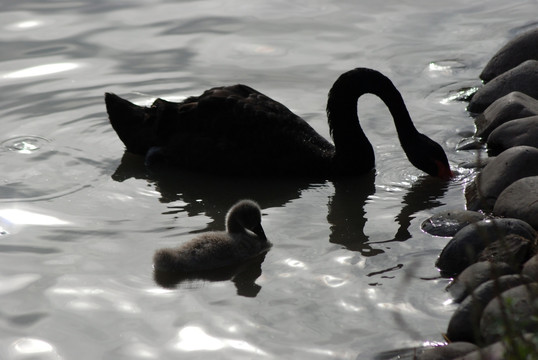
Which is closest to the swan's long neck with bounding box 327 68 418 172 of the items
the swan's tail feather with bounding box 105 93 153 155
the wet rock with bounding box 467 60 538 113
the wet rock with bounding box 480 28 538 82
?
the wet rock with bounding box 467 60 538 113

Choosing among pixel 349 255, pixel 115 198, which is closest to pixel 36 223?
pixel 115 198

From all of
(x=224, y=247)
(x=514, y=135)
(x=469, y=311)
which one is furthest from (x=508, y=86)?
(x=469, y=311)

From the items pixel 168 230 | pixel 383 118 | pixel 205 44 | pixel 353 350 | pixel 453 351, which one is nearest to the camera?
pixel 453 351

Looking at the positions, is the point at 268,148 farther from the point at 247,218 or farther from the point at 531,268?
the point at 531,268

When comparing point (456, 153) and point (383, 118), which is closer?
point (456, 153)

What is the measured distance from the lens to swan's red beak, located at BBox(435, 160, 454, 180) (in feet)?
27.1

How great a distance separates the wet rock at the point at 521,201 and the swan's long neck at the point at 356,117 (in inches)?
59.1

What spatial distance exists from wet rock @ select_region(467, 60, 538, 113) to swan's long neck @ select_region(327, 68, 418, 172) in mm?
1229

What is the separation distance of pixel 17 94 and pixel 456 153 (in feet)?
14.8

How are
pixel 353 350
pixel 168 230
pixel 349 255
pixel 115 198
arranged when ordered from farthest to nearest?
pixel 115 198 → pixel 168 230 → pixel 349 255 → pixel 353 350

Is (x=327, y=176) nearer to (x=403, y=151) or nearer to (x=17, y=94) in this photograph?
(x=403, y=151)

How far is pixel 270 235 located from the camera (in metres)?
7.38

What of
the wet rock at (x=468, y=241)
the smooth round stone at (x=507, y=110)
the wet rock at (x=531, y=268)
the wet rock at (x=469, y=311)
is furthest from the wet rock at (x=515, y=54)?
the wet rock at (x=469, y=311)

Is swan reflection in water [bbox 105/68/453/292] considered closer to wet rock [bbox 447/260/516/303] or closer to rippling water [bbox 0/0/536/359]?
rippling water [bbox 0/0/536/359]
